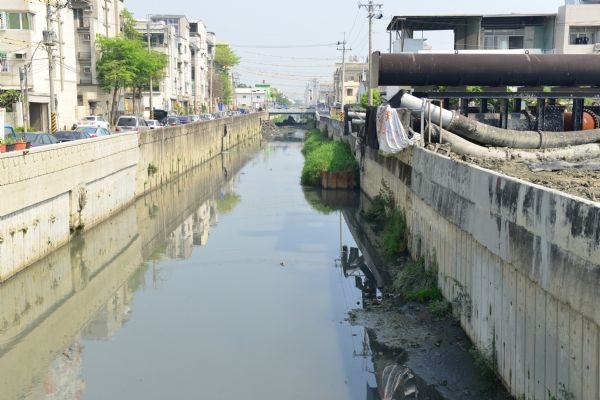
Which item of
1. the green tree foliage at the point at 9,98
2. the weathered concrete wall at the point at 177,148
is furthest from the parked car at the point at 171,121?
the green tree foliage at the point at 9,98

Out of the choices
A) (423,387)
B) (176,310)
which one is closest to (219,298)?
(176,310)

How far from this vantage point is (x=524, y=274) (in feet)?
34.8

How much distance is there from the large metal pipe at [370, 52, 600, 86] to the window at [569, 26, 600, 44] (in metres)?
33.6

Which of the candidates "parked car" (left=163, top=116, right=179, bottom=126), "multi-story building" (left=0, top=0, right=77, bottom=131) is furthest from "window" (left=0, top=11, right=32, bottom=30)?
"parked car" (left=163, top=116, right=179, bottom=126)

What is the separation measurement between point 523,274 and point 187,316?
9871mm

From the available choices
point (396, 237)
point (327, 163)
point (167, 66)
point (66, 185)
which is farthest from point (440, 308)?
point (167, 66)

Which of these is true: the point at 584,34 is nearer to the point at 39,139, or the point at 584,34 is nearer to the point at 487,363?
the point at 39,139

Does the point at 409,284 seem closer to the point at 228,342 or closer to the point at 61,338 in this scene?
the point at 228,342

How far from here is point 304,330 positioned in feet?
55.9

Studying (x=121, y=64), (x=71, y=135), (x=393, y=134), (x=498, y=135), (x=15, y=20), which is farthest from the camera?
(x=121, y=64)

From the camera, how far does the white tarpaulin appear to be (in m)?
22.7

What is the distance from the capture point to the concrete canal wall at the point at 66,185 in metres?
19.4

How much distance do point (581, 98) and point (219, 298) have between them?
14.3 metres

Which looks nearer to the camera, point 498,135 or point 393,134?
point 498,135
